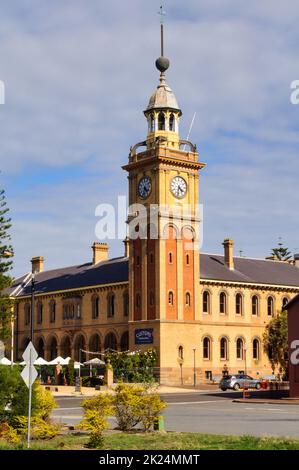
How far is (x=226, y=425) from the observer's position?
27.6 metres

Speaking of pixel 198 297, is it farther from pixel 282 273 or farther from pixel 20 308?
pixel 20 308

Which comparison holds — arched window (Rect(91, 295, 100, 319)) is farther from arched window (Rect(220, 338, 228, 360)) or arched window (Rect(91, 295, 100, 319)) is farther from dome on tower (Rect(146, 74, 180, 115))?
dome on tower (Rect(146, 74, 180, 115))

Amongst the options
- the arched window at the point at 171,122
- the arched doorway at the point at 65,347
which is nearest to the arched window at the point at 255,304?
the arched window at the point at 171,122

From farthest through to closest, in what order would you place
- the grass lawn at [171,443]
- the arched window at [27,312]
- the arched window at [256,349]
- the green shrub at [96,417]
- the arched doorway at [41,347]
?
the arched window at [27,312] < the arched doorway at [41,347] < the arched window at [256,349] < the green shrub at [96,417] < the grass lawn at [171,443]

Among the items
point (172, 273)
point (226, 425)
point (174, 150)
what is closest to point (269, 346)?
point (172, 273)

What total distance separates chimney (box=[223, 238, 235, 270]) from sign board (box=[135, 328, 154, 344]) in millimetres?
13342

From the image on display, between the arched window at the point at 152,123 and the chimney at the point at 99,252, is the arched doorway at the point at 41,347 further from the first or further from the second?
the arched window at the point at 152,123

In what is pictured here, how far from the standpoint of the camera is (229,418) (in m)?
31.4

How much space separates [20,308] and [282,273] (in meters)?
30.2

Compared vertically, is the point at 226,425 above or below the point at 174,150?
below

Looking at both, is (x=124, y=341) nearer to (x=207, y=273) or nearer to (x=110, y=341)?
(x=110, y=341)

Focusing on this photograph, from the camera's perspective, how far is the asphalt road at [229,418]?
84.3 ft

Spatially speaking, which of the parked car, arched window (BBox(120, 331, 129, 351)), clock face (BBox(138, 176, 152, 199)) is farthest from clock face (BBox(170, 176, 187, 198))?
the parked car

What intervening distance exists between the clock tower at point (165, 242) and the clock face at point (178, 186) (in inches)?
3.6
